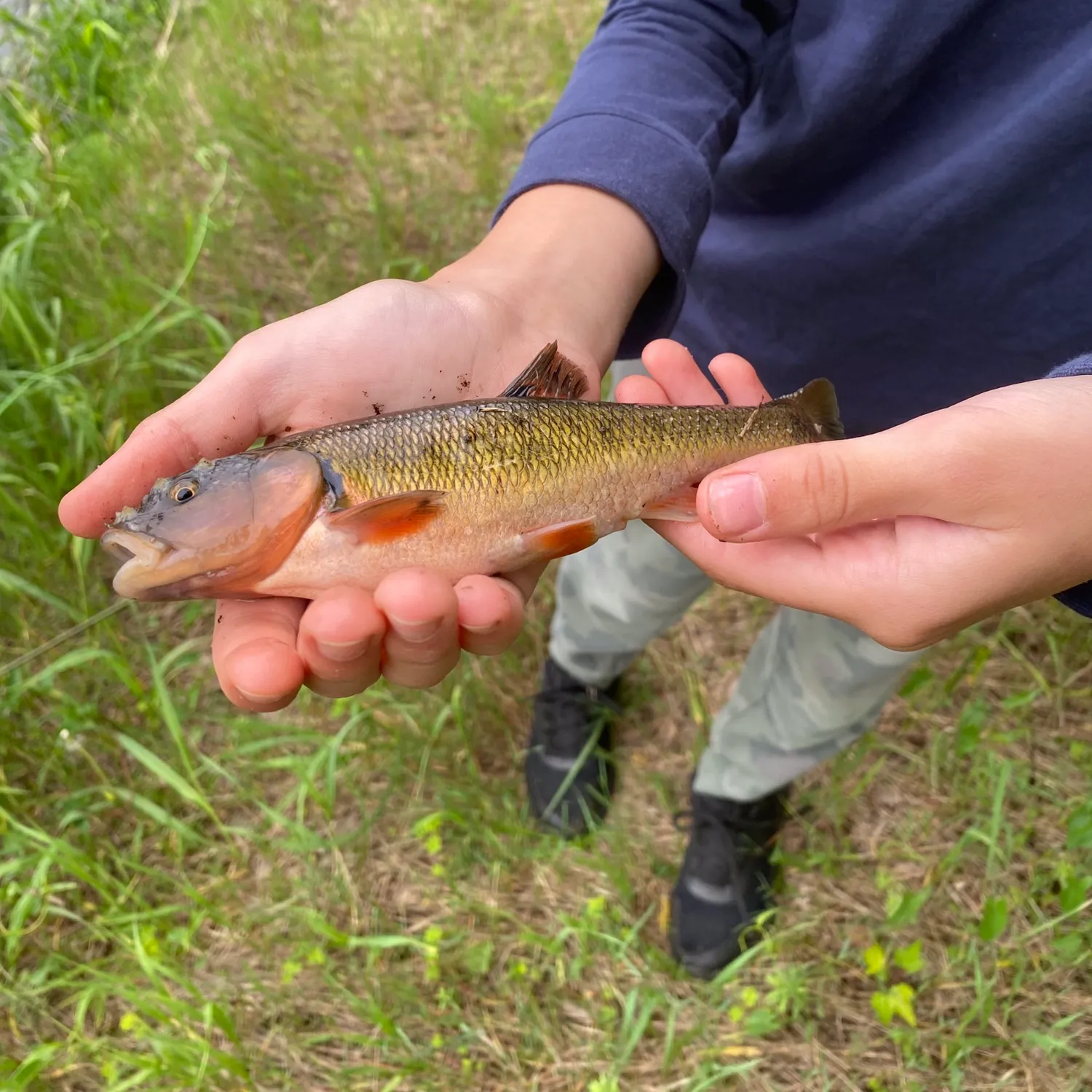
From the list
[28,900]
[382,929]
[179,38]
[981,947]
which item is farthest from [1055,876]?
[179,38]

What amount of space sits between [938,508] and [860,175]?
1179 mm

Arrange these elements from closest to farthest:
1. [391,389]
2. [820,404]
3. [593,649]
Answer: [391,389]
[820,404]
[593,649]

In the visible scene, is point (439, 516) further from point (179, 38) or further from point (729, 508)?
point (179, 38)

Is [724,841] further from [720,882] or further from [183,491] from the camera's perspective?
[183,491]

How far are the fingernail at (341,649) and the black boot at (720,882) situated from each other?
2095 millimetres

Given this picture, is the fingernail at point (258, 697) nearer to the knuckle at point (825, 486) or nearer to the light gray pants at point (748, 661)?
the knuckle at point (825, 486)

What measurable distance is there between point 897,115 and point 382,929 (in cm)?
333

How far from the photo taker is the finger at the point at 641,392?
247cm

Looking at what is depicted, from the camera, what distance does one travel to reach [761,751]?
309cm

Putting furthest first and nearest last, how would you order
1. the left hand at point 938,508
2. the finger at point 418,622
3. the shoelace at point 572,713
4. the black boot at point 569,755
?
the shoelace at point 572,713
the black boot at point 569,755
the finger at point 418,622
the left hand at point 938,508

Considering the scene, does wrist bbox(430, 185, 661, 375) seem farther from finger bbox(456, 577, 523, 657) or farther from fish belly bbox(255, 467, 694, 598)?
finger bbox(456, 577, 523, 657)

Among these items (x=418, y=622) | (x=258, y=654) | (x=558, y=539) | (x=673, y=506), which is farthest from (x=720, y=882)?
(x=258, y=654)

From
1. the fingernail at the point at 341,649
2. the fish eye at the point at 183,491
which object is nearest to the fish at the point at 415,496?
the fish eye at the point at 183,491

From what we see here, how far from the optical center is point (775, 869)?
337 cm
